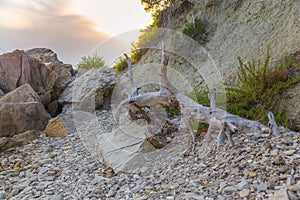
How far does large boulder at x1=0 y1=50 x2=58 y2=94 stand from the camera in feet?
25.5

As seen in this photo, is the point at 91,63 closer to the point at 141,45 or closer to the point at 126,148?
the point at 141,45

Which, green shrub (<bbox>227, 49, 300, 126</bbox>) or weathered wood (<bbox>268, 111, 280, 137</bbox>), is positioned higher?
green shrub (<bbox>227, 49, 300, 126</bbox>)

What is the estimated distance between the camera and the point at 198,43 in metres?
9.70

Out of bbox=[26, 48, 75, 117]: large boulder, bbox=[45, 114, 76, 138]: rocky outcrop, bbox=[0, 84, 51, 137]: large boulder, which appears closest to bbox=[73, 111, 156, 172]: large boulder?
bbox=[45, 114, 76, 138]: rocky outcrop

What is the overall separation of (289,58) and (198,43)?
428 centimetres

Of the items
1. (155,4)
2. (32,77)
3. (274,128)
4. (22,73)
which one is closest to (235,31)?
(155,4)

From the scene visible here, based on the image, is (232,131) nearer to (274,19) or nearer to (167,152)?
(167,152)

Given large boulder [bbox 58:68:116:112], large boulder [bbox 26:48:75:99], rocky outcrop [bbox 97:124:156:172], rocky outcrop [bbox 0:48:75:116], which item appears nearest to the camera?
rocky outcrop [bbox 97:124:156:172]

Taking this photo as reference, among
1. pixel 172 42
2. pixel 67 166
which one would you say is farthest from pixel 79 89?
pixel 172 42

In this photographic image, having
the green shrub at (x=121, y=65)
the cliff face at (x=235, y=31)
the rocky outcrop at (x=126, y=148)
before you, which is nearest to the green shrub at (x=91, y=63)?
the green shrub at (x=121, y=65)

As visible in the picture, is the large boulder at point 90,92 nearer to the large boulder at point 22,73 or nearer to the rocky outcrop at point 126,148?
the large boulder at point 22,73

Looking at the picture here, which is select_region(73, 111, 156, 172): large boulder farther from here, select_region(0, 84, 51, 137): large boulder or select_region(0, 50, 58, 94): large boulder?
select_region(0, 50, 58, 94): large boulder

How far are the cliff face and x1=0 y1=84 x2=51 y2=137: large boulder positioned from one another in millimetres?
4737

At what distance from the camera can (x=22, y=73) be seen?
7926 mm
